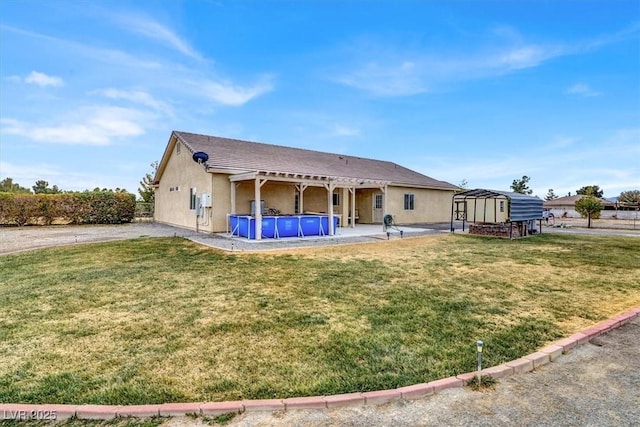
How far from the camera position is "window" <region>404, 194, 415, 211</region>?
21.6 meters

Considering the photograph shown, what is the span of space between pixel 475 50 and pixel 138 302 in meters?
16.7

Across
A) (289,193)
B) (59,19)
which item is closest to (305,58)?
Result: (289,193)

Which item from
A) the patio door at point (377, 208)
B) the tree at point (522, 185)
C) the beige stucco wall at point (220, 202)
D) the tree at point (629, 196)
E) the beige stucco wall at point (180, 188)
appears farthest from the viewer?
the tree at point (522, 185)

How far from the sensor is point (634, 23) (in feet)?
39.9

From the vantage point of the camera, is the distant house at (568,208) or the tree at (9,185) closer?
the tree at (9,185)

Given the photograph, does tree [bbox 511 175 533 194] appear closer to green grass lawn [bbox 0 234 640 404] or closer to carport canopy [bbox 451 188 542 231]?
carport canopy [bbox 451 188 542 231]

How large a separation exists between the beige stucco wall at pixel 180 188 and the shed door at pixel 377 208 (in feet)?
35.2

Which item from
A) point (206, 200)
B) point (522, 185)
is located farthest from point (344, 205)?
point (522, 185)

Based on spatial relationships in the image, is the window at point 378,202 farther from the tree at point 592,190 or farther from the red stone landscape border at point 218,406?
the tree at point 592,190

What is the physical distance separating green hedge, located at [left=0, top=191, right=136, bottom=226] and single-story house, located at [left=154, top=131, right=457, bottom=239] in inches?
86.3

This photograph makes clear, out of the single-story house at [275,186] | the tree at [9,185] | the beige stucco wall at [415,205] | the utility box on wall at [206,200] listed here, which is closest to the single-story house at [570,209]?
the beige stucco wall at [415,205]

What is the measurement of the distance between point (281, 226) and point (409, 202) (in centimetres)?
1182

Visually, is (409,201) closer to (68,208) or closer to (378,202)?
(378,202)

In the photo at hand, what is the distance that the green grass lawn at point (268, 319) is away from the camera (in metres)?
2.85
